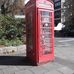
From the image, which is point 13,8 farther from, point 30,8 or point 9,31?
point 30,8

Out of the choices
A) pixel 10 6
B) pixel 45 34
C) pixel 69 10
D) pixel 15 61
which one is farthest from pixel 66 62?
pixel 69 10

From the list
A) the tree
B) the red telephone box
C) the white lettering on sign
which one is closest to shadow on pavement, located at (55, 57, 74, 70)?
the red telephone box

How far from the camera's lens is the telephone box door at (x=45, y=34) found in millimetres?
10276

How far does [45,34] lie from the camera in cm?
1057

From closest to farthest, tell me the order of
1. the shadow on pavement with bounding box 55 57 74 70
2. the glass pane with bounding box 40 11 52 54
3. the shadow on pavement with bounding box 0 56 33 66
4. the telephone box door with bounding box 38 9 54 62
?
the shadow on pavement with bounding box 55 57 74 70 < the telephone box door with bounding box 38 9 54 62 < the glass pane with bounding box 40 11 52 54 < the shadow on pavement with bounding box 0 56 33 66

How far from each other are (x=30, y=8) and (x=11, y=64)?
7.33 ft

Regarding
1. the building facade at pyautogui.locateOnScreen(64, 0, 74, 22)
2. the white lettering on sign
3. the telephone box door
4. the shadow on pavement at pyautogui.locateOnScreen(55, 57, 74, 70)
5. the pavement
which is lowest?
the pavement

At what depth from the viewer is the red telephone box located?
1017 cm

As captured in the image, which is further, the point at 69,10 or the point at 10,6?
the point at 69,10

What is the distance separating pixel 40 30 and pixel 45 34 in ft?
1.19

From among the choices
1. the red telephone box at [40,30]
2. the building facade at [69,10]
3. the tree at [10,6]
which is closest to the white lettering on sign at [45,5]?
the red telephone box at [40,30]

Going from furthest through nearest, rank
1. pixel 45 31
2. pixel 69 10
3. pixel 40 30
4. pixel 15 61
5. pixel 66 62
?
1. pixel 69 10
2. pixel 15 61
3. pixel 66 62
4. pixel 45 31
5. pixel 40 30

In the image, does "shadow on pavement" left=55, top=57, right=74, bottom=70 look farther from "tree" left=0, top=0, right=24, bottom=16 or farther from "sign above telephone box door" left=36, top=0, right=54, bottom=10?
"tree" left=0, top=0, right=24, bottom=16

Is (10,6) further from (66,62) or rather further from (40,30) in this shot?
(40,30)
